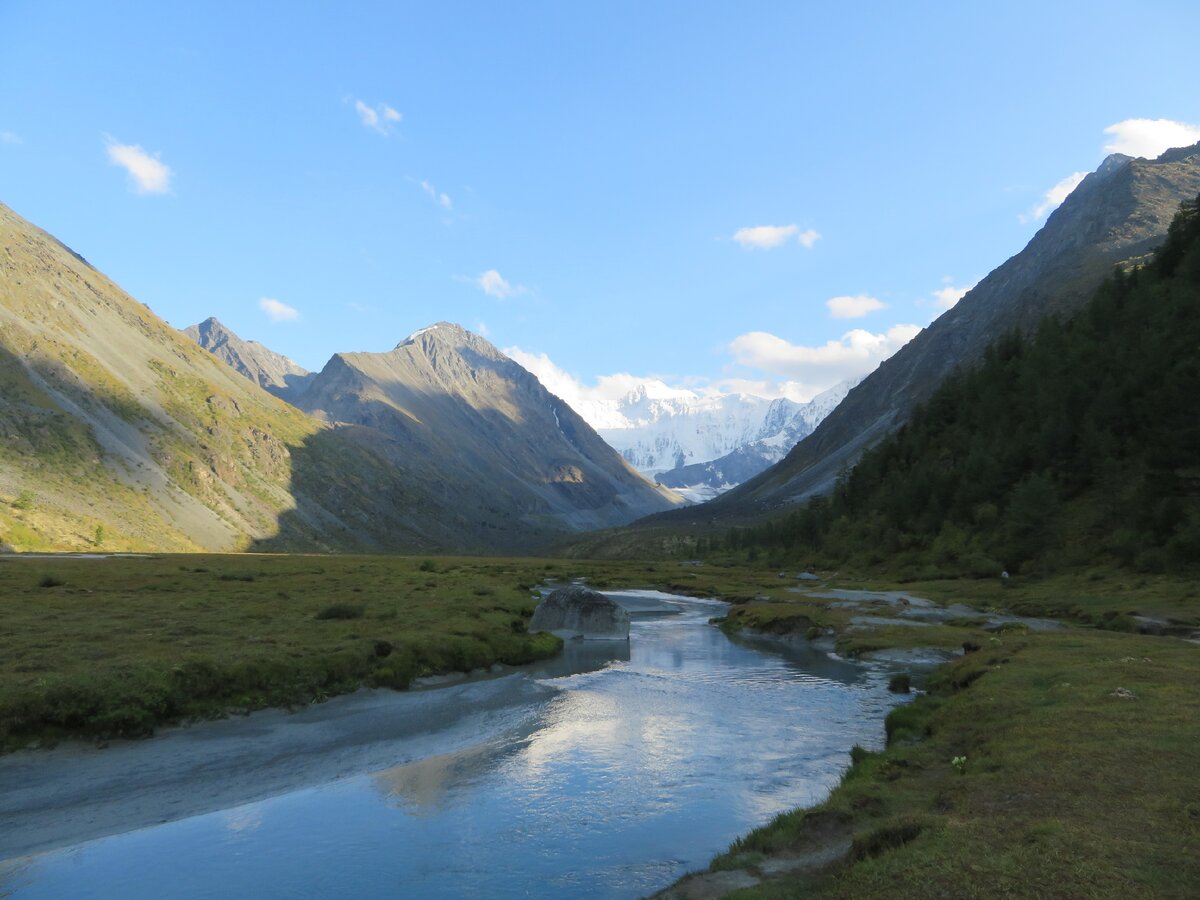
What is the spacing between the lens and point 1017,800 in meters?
13.7

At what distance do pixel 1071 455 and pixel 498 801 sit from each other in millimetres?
90058

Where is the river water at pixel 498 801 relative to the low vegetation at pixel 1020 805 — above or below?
below

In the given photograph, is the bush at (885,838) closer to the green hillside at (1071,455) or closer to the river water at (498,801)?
the river water at (498,801)

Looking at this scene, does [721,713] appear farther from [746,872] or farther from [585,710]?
[746,872]

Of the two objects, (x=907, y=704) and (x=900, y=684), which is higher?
(x=907, y=704)

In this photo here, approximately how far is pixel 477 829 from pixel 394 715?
1304 cm

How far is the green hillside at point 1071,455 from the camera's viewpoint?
208 ft

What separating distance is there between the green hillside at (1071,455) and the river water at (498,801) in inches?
2006

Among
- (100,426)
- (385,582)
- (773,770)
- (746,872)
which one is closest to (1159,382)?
(773,770)

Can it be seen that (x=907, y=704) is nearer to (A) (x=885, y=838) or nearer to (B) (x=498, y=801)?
(A) (x=885, y=838)

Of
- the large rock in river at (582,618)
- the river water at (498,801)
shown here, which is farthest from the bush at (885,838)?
the large rock in river at (582,618)

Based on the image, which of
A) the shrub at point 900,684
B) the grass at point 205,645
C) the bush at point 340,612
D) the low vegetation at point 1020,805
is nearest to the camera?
the low vegetation at point 1020,805

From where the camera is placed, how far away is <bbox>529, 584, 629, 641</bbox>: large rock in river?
5334cm

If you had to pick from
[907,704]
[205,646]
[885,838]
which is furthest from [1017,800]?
[205,646]
